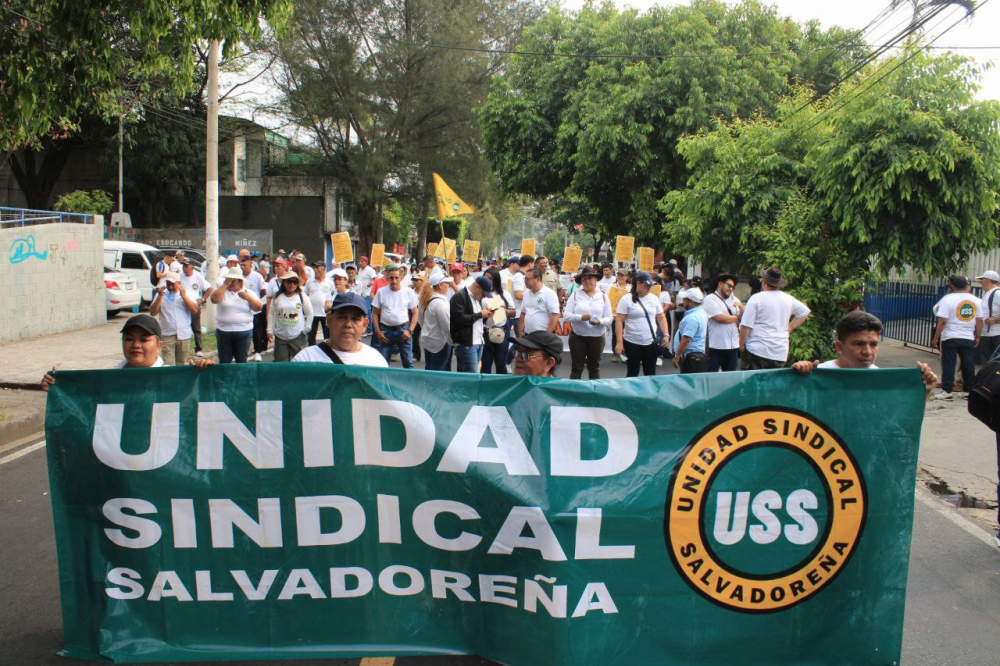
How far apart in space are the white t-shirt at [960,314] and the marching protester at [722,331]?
294cm

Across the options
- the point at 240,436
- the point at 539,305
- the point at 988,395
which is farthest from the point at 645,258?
the point at 240,436

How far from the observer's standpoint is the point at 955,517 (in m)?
6.23

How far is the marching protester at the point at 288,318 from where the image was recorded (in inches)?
392

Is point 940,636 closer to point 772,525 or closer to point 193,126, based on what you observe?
point 772,525

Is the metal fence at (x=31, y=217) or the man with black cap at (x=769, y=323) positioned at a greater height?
the metal fence at (x=31, y=217)

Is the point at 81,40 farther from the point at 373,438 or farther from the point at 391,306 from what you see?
the point at 373,438

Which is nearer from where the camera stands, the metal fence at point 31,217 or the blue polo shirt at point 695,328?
the blue polo shirt at point 695,328

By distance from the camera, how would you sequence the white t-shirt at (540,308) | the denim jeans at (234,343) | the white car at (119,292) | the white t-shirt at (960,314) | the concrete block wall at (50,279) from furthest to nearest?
the white car at (119,292)
the concrete block wall at (50,279)
the white t-shirt at (960,314)
the white t-shirt at (540,308)
the denim jeans at (234,343)

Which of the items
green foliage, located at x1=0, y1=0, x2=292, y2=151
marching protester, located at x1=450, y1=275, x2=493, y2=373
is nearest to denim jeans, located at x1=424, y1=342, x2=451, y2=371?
marching protester, located at x1=450, y1=275, x2=493, y2=373

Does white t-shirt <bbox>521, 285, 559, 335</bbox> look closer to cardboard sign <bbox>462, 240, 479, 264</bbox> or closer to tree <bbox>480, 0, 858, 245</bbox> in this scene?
cardboard sign <bbox>462, 240, 479, 264</bbox>

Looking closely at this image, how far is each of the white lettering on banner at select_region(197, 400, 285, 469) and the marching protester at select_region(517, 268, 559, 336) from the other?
665 cm

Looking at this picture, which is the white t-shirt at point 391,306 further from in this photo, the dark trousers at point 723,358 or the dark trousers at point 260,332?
the dark trousers at point 260,332

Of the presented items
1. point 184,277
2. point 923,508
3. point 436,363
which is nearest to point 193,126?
point 184,277

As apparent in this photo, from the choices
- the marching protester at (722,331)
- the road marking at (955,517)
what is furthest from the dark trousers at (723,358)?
the road marking at (955,517)
